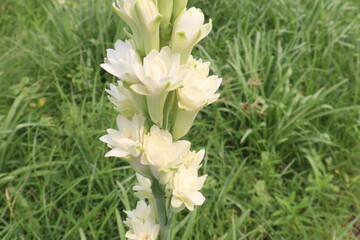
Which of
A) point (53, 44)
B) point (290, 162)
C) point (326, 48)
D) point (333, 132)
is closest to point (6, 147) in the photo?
point (53, 44)

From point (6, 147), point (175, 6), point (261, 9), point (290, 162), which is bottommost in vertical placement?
point (290, 162)

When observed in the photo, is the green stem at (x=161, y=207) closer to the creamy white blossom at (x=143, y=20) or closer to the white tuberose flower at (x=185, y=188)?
the white tuberose flower at (x=185, y=188)

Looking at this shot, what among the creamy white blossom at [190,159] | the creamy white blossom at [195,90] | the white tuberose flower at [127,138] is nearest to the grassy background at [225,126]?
the creamy white blossom at [190,159]

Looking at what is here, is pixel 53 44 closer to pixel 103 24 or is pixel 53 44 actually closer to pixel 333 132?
pixel 103 24

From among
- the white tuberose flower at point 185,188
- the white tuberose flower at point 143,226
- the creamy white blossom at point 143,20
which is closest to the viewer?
the creamy white blossom at point 143,20

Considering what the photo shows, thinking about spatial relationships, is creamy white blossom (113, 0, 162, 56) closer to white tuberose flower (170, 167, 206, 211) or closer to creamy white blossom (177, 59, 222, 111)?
creamy white blossom (177, 59, 222, 111)

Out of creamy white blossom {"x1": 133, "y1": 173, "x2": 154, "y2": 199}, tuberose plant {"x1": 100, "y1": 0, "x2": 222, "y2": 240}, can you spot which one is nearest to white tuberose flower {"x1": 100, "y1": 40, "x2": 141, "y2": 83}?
tuberose plant {"x1": 100, "y1": 0, "x2": 222, "y2": 240}
